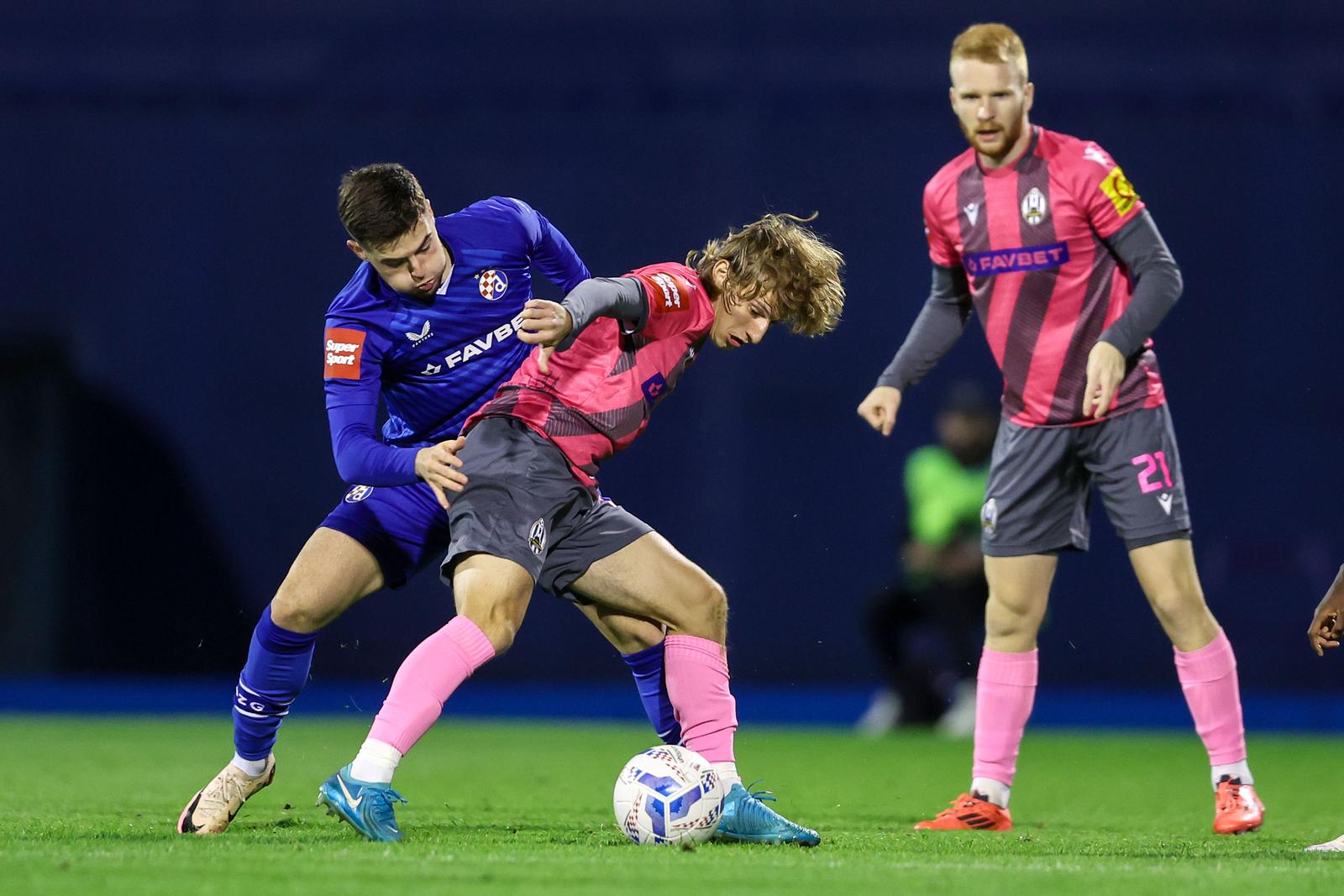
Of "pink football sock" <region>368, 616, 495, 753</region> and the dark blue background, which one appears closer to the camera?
"pink football sock" <region>368, 616, 495, 753</region>

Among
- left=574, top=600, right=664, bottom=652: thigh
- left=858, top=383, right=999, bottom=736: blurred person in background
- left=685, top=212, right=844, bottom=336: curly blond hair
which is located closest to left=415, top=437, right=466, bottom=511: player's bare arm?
left=574, top=600, right=664, bottom=652: thigh

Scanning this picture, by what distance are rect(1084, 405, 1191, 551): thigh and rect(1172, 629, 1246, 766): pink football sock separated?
0.98 feet

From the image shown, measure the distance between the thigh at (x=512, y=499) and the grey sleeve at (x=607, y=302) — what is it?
0.26m

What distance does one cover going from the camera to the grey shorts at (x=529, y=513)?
3.52m

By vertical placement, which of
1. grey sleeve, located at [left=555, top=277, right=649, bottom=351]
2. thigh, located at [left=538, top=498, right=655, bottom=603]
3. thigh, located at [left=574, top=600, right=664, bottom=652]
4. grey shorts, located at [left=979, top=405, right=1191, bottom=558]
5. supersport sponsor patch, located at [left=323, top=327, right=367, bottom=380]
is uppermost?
grey sleeve, located at [left=555, top=277, right=649, bottom=351]

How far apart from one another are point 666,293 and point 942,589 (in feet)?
15.7

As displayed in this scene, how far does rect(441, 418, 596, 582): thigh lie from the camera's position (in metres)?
3.51

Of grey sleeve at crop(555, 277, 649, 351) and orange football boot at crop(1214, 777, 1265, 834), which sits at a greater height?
grey sleeve at crop(555, 277, 649, 351)

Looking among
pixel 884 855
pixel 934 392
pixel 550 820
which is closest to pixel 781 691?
pixel 934 392

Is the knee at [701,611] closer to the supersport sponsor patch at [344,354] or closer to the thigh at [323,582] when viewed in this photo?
the thigh at [323,582]

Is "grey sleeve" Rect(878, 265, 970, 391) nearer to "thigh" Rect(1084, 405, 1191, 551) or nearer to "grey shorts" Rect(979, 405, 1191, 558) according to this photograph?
"grey shorts" Rect(979, 405, 1191, 558)

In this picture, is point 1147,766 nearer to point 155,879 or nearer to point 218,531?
point 155,879

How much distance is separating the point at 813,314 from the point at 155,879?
189 centimetres

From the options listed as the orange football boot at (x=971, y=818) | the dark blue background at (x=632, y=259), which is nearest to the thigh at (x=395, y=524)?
the orange football boot at (x=971, y=818)
